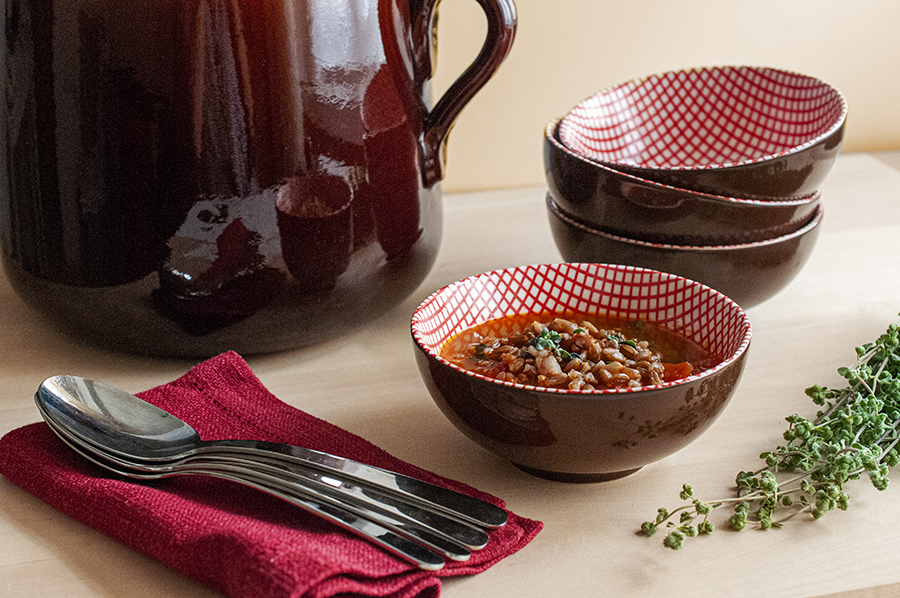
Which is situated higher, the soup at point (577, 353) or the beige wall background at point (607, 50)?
the beige wall background at point (607, 50)

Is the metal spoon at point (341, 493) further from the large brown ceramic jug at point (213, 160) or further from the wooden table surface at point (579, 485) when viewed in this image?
the large brown ceramic jug at point (213, 160)

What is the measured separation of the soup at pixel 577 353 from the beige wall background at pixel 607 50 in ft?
1.81

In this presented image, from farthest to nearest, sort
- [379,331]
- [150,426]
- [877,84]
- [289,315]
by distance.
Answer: [877,84], [379,331], [289,315], [150,426]

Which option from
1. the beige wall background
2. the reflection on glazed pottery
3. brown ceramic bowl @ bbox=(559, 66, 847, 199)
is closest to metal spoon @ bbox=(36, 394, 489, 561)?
the reflection on glazed pottery

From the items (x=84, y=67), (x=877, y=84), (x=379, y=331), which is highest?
(x=84, y=67)

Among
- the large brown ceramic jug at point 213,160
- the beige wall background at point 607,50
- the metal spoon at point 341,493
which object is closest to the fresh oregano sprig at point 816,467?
the metal spoon at point 341,493

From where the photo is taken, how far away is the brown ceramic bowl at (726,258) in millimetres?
762

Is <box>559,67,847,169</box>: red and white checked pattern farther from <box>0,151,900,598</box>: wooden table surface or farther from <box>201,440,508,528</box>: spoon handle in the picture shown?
<box>201,440,508,528</box>: spoon handle

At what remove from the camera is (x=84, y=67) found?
64 centimetres

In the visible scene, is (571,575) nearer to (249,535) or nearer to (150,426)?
(249,535)

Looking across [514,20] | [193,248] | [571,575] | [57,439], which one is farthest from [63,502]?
[514,20]

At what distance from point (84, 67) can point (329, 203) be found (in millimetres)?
190

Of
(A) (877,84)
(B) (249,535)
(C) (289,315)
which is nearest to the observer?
(B) (249,535)

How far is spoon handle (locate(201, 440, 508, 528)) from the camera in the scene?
524 mm
